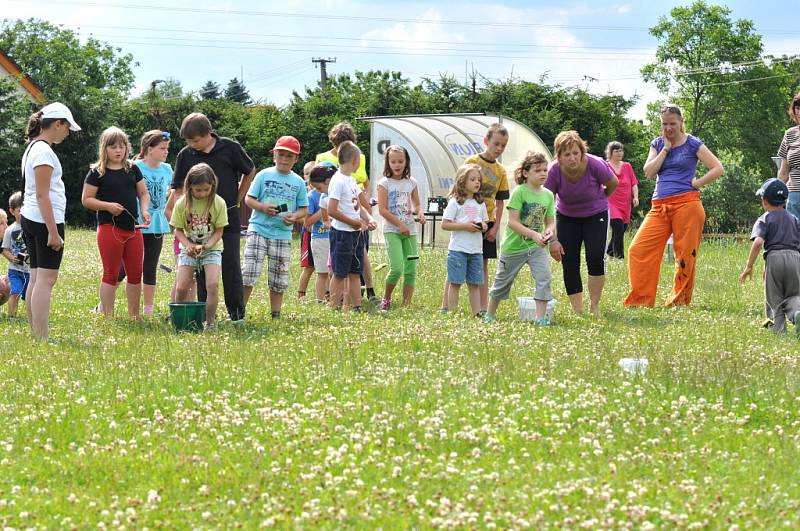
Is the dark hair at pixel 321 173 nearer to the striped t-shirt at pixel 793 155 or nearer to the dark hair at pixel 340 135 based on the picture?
the dark hair at pixel 340 135

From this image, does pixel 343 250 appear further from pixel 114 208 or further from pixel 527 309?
pixel 114 208

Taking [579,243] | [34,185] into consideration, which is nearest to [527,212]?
[579,243]

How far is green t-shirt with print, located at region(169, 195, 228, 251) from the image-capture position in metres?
10.2

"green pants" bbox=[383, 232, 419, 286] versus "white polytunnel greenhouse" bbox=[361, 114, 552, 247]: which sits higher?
"white polytunnel greenhouse" bbox=[361, 114, 552, 247]

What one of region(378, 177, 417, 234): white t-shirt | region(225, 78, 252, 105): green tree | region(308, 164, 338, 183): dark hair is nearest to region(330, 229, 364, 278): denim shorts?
region(378, 177, 417, 234): white t-shirt

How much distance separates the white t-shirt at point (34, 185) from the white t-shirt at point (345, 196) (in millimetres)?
3126

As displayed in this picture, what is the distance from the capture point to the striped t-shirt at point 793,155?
11.8 m

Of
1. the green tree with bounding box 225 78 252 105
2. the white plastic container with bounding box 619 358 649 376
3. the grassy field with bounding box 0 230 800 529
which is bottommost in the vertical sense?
the grassy field with bounding box 0 230 800 529

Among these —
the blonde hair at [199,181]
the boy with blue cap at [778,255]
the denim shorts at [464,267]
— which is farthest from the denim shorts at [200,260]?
the boy with blue cap at [778,255]

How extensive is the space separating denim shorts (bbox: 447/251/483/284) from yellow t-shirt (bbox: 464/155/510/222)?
620mm

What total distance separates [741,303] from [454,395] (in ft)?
23.7

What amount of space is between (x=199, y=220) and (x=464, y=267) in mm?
2812

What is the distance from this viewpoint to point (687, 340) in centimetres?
923

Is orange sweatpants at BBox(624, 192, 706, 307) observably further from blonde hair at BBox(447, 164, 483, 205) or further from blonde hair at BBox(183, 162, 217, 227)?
blonde hair at BBox(183, 162, 217, 227)
